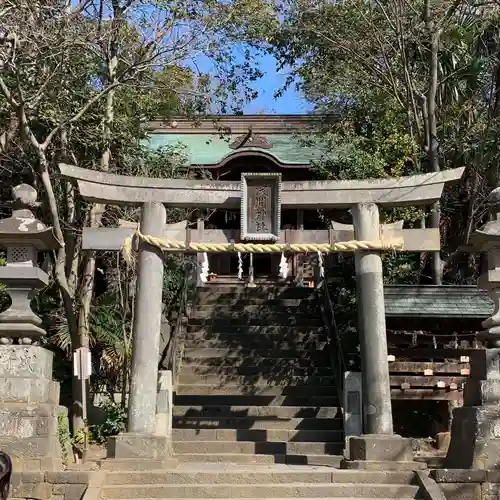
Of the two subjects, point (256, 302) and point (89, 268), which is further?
point (256, 302)

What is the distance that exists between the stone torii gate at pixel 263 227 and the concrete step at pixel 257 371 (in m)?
4.38

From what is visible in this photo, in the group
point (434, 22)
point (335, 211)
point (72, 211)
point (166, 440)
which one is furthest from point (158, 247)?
point (434, 22)

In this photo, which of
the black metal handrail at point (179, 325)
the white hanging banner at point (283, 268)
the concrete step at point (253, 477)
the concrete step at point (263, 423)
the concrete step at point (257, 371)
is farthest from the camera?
the white hanging banner at point (283, 268)

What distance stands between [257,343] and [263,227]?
538 centimetres

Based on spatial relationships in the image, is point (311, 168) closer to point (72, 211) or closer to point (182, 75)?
point (182, 75)

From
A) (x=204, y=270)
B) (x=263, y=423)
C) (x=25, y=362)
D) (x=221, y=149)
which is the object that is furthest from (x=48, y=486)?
(x=221, y=149)

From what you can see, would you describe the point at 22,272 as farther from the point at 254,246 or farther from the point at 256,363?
the point at 256,363

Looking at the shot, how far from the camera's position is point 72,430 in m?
12.6

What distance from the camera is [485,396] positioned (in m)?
8.98

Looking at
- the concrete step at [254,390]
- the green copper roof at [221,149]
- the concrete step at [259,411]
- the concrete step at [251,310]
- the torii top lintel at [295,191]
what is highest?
the green copper roof at [221,149]

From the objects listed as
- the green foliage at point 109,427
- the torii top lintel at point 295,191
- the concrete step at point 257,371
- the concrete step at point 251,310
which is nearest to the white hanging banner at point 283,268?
the concrete step at point 251,310

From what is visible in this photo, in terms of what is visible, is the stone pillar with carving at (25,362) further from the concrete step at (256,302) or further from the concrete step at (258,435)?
the concrete step at (256,302)

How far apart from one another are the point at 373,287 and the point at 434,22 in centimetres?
724

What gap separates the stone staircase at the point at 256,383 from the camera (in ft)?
37.9
